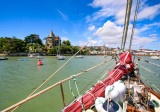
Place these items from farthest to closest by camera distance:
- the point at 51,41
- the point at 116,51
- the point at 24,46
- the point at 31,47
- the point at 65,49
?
the point at 51,41
the point at 65,49
the point at 31,47
the point at 24,46
the point at 116,51

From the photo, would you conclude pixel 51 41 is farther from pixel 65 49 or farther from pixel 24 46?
pixel 24 46

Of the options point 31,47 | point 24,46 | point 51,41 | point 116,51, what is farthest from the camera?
point 51,41

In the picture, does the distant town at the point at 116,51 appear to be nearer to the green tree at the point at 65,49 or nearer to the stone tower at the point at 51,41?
the green tree at the point at 65,49

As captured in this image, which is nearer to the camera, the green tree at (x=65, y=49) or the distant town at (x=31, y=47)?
the distant town at (x=31, y=47)

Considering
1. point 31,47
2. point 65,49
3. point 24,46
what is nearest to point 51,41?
point 65,49

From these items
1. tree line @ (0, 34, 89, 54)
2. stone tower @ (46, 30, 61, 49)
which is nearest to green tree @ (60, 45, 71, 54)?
tree line @ (0, 34, 89, 54)

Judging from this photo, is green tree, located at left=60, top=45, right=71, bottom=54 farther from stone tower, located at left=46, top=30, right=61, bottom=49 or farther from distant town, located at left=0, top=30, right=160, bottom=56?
stone tower, located at left=46, top=30, right=61, bottom=49

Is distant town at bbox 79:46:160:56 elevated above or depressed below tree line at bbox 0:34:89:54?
below

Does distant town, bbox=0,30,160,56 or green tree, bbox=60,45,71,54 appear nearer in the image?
distant town, bbox=0,30,160,56

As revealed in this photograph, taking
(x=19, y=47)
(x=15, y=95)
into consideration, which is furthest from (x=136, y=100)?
(x=19, y=47)

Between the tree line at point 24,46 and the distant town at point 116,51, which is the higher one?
the tree line at point 24,46

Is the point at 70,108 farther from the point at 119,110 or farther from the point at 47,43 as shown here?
the point at 47,43

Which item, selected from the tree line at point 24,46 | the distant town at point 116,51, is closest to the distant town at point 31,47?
the tree line at point 24,46

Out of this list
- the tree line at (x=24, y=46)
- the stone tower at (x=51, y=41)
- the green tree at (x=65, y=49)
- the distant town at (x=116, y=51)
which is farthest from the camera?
the stone tower at (x=51, y=41)
